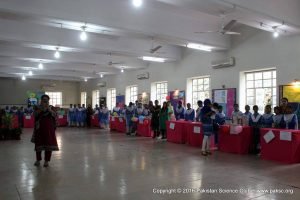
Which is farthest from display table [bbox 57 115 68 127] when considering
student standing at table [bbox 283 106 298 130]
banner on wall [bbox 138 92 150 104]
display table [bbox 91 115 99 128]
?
student standing at table [bbox 283 106 298 130]

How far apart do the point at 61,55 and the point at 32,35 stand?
3.51 m

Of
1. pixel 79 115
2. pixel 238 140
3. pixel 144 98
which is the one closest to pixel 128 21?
pixel 238 140

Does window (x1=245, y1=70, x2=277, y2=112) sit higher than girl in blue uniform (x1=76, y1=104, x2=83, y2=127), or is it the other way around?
window (x1=245, y1=70, x2=277, y2=112)

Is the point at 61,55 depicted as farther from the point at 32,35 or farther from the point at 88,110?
A: the point at 88,110

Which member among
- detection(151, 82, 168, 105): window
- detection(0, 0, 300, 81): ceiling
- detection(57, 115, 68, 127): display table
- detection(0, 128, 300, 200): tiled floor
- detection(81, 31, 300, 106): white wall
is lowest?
detection(0, 128, 300, 200): tiled floor

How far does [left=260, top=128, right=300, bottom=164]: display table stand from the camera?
20.6ft

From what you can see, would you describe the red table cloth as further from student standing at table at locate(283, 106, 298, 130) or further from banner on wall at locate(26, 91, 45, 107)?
banner on wall at locate(26, 91, 45, 107)

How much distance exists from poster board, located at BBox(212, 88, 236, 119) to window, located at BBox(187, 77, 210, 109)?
74cm

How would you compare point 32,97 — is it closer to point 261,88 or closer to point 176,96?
point 176,96

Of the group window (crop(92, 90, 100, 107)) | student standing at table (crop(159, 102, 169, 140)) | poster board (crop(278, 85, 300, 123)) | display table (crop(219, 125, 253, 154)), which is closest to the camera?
display table (crop(219, 125, 253, 154))

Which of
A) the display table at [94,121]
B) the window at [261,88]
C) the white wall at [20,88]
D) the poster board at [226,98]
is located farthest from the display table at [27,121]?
the window at [261,88]

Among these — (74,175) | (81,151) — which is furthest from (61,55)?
(74,175)

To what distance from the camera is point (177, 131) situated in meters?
9.66

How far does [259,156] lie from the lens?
715 cm
